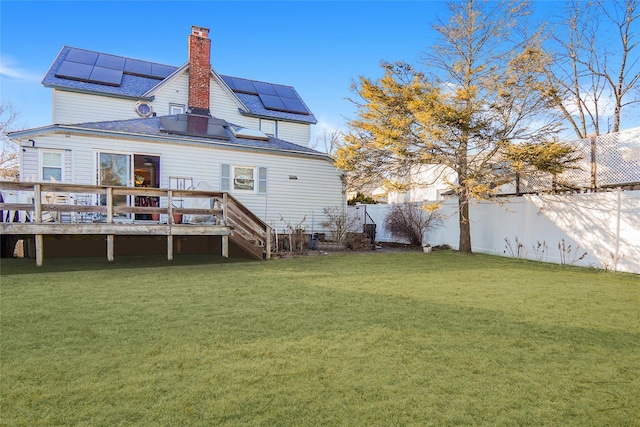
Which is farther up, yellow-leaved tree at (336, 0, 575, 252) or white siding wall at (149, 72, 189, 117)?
white siding wall at (149, 72, 189, 117)

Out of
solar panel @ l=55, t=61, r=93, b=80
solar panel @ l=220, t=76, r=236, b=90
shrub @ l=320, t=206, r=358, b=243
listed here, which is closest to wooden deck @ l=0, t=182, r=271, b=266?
shrub @ l=320, t=206, r=358, b=243

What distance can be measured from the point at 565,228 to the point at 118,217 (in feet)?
41.5

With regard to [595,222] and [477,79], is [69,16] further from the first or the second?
[595,222]

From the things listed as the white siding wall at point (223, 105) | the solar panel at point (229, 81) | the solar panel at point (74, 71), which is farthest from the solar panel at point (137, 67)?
the solar panel at point (229, 81)

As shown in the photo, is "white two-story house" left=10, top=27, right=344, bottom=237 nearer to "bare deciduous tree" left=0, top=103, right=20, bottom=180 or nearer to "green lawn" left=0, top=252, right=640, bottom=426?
"green lawn" left=0, top=252, right=640, bottom=426

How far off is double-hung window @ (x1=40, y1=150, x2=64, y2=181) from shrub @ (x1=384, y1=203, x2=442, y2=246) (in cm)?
1216

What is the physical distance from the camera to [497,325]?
4.12 meters

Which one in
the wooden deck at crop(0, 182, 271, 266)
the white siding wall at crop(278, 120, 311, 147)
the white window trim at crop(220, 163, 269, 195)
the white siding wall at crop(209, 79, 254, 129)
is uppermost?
the white siding wall at crop(209, 79, 254, 129)

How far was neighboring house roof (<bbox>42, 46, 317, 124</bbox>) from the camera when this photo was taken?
46.7 ft

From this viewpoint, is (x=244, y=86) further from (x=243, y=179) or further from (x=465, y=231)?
(x=465, y=231)

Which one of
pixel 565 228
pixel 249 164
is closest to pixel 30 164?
pixel 249 164

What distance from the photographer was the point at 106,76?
15.1m

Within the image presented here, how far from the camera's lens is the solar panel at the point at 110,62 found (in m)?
16.0

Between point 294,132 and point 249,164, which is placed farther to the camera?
point 294,132
